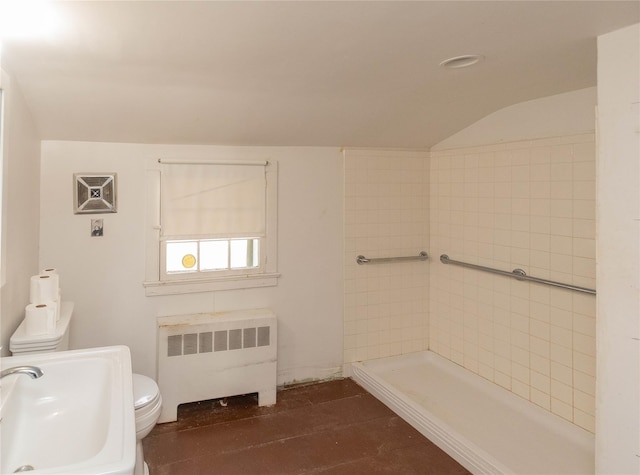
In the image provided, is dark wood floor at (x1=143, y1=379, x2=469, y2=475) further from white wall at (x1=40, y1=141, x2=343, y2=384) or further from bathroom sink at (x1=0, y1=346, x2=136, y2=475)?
bathroom sink at (x1=0, y1=346, x2=136, y2=475)

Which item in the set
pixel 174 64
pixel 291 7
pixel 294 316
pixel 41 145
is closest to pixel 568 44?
pixel 291 7

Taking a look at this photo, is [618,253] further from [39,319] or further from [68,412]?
[39,319]

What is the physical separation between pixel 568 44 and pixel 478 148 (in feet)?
3.95

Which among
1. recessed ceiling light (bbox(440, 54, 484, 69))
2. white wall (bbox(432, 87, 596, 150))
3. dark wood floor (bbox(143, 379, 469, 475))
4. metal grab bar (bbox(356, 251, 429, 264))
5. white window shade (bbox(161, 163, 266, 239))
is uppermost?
recessed ceiling light (bbox(440, 54, 484, 69))

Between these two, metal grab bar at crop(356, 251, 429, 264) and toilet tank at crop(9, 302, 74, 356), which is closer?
toilet tank at crop(9, 302, 74, 356)

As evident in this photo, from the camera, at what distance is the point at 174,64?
6.18ft

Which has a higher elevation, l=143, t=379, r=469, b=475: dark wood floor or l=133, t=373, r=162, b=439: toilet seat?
l=133, t=373, r=162, b=439: toilet seat

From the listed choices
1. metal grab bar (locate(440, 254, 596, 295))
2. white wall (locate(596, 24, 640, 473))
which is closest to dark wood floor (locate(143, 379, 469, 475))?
white wall (locate(596, 24, 640, 473))

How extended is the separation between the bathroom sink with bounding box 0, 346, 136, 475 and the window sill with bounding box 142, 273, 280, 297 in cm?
113

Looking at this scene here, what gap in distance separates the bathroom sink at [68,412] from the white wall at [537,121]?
2.41 metres

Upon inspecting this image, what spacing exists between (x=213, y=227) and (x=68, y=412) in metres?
1.57

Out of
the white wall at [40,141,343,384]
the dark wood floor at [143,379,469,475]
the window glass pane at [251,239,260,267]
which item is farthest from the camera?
the window glass pane at [251,239,260,267]

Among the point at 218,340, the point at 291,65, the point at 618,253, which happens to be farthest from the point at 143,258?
the point at 618,253

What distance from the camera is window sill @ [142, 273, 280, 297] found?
2793mm
